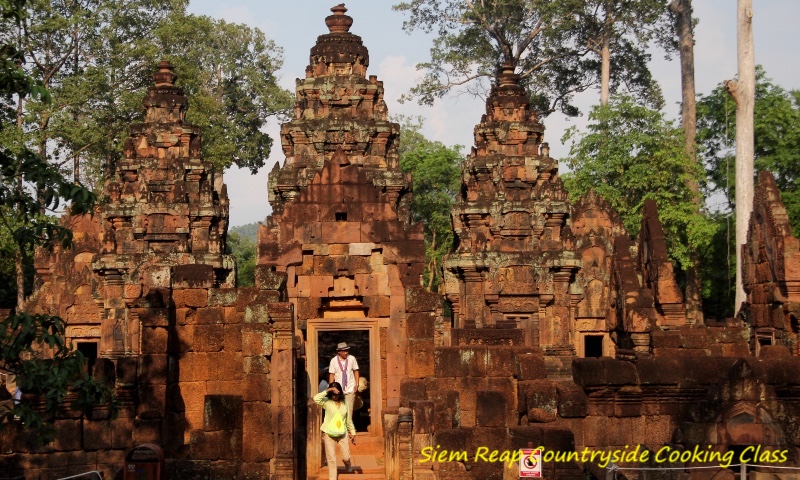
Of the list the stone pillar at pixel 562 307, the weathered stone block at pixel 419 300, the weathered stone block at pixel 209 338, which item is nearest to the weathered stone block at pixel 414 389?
the weathered stone block at pixel 419 300

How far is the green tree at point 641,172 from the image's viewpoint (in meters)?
35.6

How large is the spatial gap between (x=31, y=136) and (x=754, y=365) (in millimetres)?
29165

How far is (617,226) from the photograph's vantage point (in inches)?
1182

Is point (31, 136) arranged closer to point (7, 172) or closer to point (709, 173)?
point (709, 173)

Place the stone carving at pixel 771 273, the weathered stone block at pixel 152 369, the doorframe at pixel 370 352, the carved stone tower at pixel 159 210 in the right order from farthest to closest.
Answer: the carved stone tower at pixel 159 210, the stone carving at pixel 771 273, the doorframe at pixel 370 352, the weathered stone block at pixel 152 369

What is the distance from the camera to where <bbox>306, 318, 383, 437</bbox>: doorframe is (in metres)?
15.6

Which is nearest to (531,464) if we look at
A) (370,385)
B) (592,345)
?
(370,385)

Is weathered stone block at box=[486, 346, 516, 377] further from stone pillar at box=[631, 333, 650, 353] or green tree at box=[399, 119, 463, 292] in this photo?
green tree at box=[399, 119, 463, 292]

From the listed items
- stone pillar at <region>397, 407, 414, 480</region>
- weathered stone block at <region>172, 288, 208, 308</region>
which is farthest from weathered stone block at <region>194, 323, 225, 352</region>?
stone pillar at <region>397, 407, 414, 480</region>

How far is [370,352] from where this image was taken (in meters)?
15.8

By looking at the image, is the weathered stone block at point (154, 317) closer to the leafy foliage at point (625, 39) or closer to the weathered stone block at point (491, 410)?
the weathered stone block at point (491, 410)

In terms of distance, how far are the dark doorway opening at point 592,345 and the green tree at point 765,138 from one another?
7498mm

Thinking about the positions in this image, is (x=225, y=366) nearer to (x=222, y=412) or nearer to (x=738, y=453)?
(x=222, y=412)

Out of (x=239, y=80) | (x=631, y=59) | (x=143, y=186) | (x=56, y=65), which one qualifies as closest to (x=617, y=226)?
(x=143, y=186)
